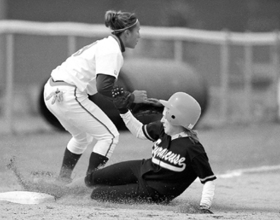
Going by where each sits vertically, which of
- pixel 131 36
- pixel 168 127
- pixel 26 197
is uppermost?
pixel 131 36

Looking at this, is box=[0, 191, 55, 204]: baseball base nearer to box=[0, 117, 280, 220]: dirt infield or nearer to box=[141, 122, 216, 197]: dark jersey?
box=[0, 117, 280, 220]: dirt infield

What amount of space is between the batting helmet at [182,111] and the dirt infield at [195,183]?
2.23ft

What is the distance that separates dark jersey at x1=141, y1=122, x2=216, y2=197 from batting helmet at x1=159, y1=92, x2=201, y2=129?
0.44 feet

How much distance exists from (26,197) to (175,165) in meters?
1.25

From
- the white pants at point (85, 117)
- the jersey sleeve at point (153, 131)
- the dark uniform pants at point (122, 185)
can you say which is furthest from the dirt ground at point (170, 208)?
the jersey sleeve at point (153, 131)

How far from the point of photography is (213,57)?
52.6ft

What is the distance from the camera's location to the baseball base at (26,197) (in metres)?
5.40

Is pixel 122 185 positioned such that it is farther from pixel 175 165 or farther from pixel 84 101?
pixel 84 101

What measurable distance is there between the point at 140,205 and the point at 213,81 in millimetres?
10896

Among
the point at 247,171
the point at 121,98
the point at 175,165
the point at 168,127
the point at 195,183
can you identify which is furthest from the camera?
the point at 247,171

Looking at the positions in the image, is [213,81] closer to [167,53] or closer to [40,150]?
[167,53]

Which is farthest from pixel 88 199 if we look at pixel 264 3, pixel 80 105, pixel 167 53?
pixel 264 3

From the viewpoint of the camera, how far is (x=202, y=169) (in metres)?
5.16

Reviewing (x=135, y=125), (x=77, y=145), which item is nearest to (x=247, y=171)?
(x=77, y=145)
